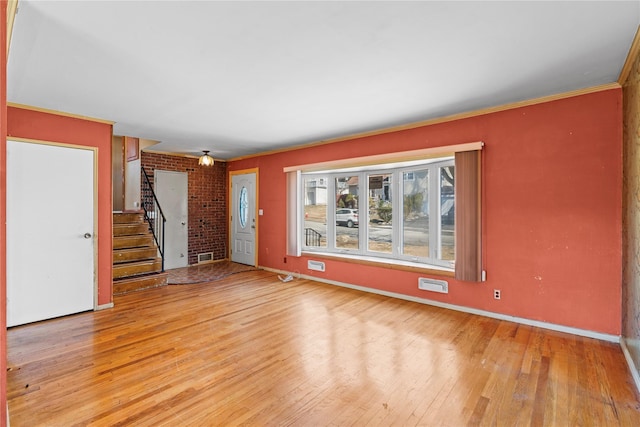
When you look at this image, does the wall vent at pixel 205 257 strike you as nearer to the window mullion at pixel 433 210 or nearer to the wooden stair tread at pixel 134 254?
the wooden stair tread at pixel 134 254

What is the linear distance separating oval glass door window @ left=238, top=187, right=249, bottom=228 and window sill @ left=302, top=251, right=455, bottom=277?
2015 mm

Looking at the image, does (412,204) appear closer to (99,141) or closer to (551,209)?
(551,209)

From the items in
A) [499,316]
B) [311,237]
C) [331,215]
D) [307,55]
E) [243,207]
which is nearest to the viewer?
[307,55]

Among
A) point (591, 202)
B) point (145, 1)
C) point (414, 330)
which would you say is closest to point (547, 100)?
point (591, 202)

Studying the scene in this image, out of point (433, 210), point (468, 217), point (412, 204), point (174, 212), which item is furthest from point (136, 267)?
point (468, 217)

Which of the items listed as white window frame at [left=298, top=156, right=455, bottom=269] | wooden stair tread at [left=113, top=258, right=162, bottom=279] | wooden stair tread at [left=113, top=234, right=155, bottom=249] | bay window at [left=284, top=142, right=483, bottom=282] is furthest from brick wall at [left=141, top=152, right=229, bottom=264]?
white window frame at [left=298, top=156, right=455, bottom=269]

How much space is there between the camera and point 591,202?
9.80 ft

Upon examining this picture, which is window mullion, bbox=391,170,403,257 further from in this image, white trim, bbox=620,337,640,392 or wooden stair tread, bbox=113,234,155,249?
wooden stair tread, bbox=113,234,155,249

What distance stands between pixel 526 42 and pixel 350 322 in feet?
9.77

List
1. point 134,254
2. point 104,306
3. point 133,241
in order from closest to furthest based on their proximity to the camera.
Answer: point 104,306, point 134,254, point 133,241

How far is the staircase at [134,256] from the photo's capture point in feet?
15.4

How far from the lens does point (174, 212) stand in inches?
254

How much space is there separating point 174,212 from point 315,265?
3.26 metres

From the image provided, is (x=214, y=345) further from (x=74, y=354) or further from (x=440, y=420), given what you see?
(x=440, y=420)
